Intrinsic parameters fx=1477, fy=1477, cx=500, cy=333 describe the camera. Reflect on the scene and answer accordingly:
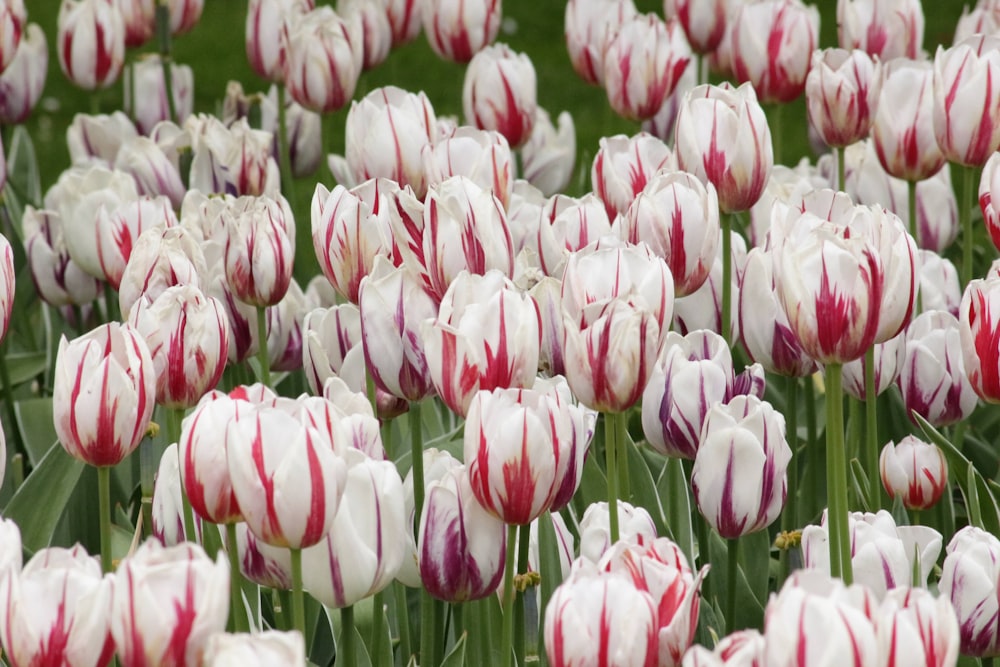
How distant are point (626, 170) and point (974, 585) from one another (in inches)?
31.7

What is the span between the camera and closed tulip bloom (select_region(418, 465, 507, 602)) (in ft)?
4.12

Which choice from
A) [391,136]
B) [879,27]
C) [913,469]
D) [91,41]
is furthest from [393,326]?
[91,41]

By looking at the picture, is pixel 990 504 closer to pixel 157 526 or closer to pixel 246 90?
pixel 157 526

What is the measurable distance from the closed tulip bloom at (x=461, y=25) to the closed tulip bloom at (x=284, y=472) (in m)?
1.86

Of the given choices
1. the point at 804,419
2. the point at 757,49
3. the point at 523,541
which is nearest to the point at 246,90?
the point at 757,49

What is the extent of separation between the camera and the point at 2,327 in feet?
4.99

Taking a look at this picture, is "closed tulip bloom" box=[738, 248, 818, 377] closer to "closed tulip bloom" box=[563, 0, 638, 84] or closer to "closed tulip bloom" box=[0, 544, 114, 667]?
"closed tulip bloom" box=[0, 544, 114, 667]

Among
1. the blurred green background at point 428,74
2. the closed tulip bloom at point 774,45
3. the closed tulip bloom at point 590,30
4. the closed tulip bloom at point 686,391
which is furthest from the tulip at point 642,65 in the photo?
the blurred green background at point 428,74

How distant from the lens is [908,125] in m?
2.09

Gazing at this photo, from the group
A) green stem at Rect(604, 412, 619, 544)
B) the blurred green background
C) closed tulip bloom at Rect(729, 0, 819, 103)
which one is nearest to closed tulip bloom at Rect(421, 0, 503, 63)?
closed tulip bloom at Rect(729, 0, 819, 103)

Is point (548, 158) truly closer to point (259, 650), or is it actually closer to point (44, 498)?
point (44, 498)

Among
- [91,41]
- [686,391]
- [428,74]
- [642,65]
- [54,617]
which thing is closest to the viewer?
[54,617]

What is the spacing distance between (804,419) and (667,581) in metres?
1.30

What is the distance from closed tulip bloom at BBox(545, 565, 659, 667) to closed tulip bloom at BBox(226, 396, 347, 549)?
18 cm
